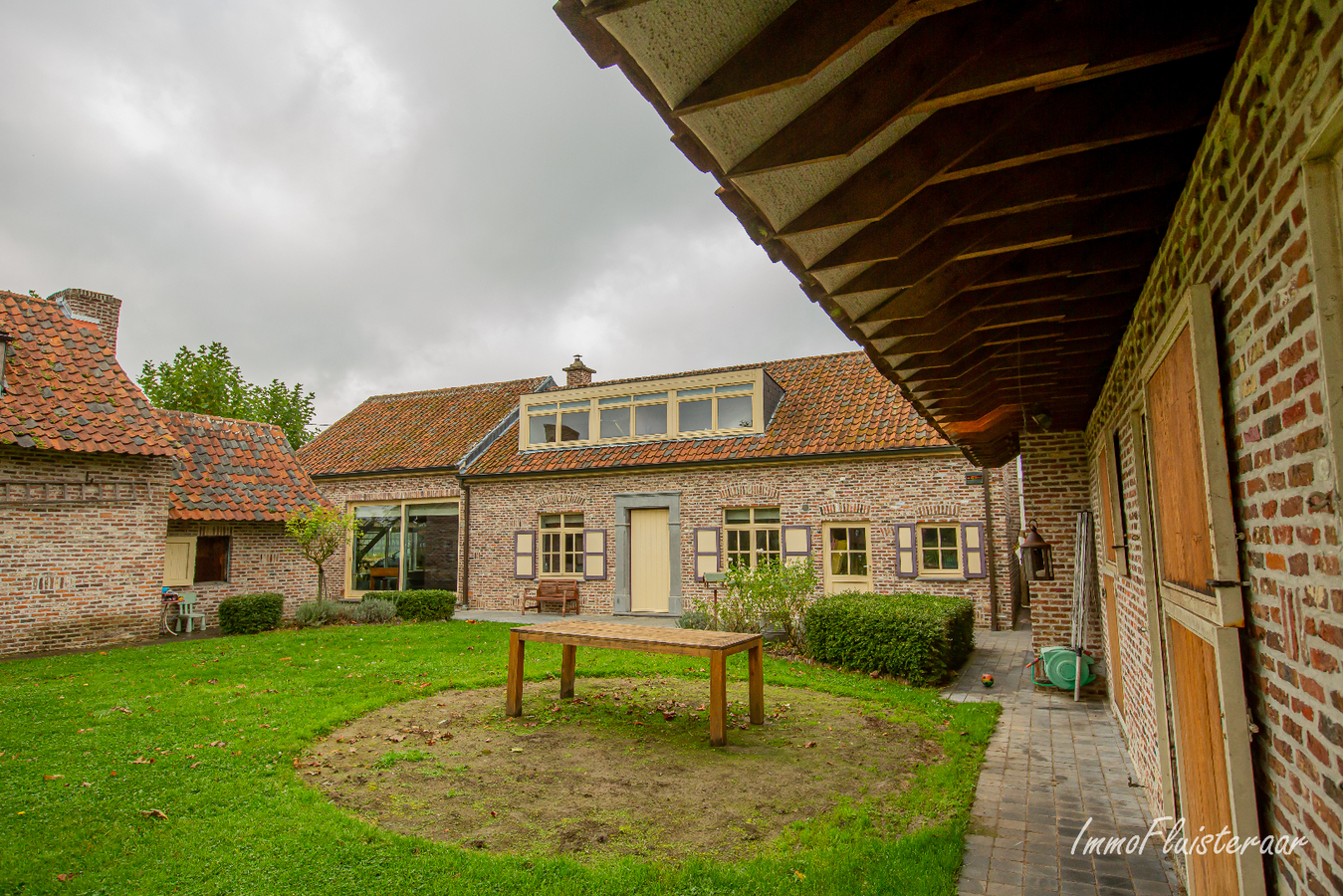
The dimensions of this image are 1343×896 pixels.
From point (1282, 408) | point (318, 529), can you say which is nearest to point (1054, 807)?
point (1282, 408)

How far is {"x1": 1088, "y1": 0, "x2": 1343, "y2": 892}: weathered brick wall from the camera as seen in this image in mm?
1519

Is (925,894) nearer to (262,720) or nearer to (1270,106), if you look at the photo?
(1270,106)

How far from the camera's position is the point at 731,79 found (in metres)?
1.96

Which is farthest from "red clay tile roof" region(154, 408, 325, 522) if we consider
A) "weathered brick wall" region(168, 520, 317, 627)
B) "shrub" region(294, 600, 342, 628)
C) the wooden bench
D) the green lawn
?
the green lawn

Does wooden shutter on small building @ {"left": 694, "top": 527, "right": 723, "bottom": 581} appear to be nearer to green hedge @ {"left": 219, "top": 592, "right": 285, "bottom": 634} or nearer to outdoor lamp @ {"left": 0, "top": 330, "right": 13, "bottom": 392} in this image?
green hedge @ {"left": 219, "top": 592, "right": 285, "bottom": 634}

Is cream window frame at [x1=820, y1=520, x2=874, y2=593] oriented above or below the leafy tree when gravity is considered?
below

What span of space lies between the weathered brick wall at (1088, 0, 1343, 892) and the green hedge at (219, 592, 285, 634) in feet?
50.9

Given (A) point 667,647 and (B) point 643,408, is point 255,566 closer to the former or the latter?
(B) point 643,408

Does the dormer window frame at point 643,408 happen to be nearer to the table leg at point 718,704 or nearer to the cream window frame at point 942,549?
the cream window frame at point 942,549

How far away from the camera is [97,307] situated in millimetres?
13852

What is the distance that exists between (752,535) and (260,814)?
12.3 metres

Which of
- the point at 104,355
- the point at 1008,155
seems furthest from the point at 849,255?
the point at 104,355

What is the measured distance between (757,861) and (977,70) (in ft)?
12.5

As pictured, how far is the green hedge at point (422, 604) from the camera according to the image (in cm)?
1555
